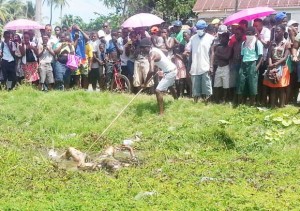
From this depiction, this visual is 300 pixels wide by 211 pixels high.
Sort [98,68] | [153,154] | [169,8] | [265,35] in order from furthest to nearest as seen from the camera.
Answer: [169,8]
[98,68]
[265,35]
[153,154]

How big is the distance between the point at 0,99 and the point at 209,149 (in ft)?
18.4

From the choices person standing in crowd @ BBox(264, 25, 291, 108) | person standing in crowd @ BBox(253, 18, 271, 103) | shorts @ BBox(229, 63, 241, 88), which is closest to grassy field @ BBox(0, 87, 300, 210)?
person standing in crowd @ BBox(264, 25, 291, 108)

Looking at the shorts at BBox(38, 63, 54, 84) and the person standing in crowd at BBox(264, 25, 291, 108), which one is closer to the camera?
the person standing in crowd at BBox(264, 25, 291, 108)

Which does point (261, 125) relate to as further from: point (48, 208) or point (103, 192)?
point (48, 208)

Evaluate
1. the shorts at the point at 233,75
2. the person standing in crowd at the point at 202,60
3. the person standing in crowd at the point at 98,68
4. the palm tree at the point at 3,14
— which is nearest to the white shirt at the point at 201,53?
the person standing in crowd at the point at 202,60

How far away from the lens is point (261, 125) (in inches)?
363

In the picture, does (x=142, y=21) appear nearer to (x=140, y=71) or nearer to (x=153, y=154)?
(x=140, y=71)

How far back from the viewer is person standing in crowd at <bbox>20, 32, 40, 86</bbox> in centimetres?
1252

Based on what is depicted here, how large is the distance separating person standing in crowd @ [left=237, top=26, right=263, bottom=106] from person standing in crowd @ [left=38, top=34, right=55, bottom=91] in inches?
197

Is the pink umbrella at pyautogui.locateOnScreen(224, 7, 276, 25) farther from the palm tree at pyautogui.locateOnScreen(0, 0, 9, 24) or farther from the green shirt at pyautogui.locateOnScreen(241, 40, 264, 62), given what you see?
the palm tree at pyautogui.locateOnScreen(0, 0, 9, 24)

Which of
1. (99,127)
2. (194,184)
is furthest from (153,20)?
(194,184)

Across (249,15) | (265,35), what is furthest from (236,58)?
(249,15)

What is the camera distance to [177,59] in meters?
11.8

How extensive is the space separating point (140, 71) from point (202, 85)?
1.86 meters
